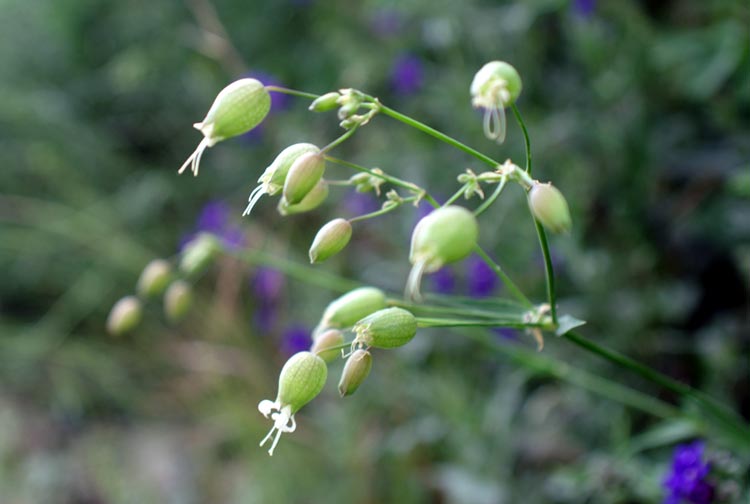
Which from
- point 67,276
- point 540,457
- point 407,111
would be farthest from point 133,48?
point 540,457

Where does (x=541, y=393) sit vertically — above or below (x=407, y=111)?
below

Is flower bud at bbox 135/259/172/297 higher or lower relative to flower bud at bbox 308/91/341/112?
lower

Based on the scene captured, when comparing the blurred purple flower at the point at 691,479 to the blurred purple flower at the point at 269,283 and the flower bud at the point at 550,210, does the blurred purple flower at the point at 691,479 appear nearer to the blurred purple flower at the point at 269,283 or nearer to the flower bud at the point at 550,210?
the flower bud at the point at 550,210

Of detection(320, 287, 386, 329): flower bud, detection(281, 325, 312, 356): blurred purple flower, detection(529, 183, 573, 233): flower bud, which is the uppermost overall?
detection(529, 183, 573, 233): flower bud

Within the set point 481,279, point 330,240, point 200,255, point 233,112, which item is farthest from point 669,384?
point 481,279

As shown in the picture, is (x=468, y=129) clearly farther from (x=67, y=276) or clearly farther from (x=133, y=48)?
(x=67, y=276)

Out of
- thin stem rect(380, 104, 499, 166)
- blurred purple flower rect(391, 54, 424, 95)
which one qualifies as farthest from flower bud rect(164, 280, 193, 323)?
blurred purple flower rect(391, 54, 424, 95)

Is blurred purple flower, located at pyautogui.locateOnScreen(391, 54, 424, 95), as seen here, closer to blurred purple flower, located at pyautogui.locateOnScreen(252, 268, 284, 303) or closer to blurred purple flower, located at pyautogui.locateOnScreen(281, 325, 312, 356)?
A: blurred purple flower, located at pyautogui.locateOnScreen(252, 268, 284, 303)

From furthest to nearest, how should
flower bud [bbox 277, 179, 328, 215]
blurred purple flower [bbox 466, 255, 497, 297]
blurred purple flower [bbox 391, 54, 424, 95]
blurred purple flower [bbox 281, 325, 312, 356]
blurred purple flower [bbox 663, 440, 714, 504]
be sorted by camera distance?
blurred purple flower [bbox 391, 54, 424, 95] < blurred purple flower [bbox 281, 325, 312, 356] < blurred purple flower [bbox 466, 255, 497, 297] < blurred purple flower [bbox 663, 440, 714, 504] < flower bud [bbox 277, 179, 328, 215]
